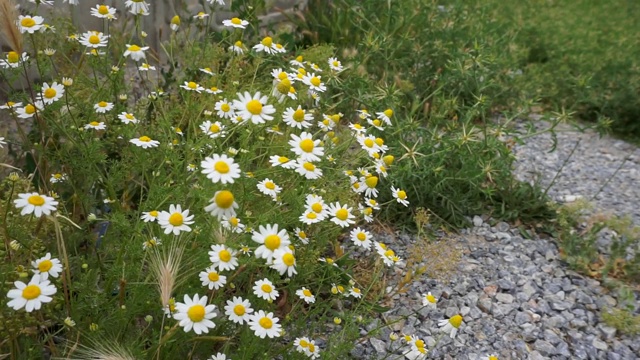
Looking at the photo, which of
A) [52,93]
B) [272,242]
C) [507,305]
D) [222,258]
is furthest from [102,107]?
[507,305]

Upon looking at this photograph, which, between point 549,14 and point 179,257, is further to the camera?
point 549,14

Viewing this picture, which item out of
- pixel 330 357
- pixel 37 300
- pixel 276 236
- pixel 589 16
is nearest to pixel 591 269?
pixel 330 357

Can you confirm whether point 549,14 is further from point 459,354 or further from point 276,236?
point 276,236

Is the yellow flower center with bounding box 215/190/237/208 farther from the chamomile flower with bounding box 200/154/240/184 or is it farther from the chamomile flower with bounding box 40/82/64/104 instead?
the chamomile flower with bounding box 40/82/64/104

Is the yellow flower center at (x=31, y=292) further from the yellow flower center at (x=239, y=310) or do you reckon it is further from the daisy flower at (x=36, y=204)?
the yellow flower center at (x=239, y=310)

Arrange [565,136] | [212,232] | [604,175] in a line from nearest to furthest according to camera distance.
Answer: [212,232] < [604,175] < [565,136]

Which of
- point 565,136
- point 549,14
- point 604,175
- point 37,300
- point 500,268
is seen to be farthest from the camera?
point 549,14

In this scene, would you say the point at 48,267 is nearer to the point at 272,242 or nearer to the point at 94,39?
the point at 272,242
